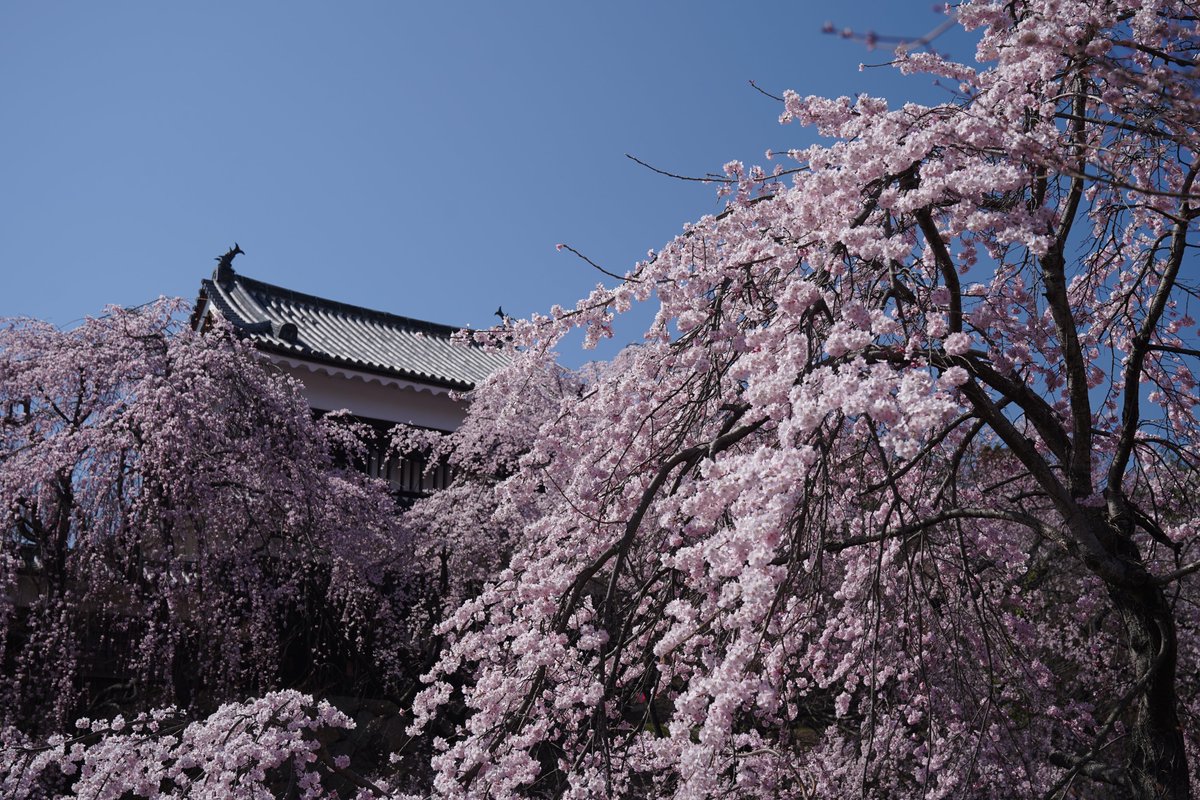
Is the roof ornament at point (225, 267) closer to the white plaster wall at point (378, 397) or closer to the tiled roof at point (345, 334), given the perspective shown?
the tiled roof at point (345, 334)

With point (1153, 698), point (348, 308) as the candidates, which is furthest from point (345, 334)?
point (1153, 698)

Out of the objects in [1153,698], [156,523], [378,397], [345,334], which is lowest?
[1153,698]

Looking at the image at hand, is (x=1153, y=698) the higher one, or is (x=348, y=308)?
(x=348, y=308)

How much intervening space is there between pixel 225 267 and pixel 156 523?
798cm

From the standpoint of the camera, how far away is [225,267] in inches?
587

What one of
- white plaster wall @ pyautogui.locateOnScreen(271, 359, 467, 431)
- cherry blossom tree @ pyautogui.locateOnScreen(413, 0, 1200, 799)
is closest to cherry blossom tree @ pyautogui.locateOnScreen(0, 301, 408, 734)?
Result: white plaster wall @ pyautogui.locateOnScreen(271, 359, 467, 431)

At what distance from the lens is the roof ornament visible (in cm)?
1484

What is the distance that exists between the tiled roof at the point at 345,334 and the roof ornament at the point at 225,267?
0.02m

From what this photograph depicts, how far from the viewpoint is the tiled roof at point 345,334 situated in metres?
12.4

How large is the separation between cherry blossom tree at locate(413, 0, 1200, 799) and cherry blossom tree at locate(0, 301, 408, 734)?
3.51 meters

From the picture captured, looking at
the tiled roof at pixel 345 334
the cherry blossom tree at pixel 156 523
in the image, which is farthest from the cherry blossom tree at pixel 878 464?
the tiled roof at pixel 345 334

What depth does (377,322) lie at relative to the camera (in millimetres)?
16250

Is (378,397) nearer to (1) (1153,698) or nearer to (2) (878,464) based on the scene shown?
Answer: (2) (878,464)

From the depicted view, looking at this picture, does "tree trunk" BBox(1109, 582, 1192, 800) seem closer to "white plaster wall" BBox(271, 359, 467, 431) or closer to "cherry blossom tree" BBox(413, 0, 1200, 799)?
"cherry blossom tree" BBox(413, 0, 1200, 799)
